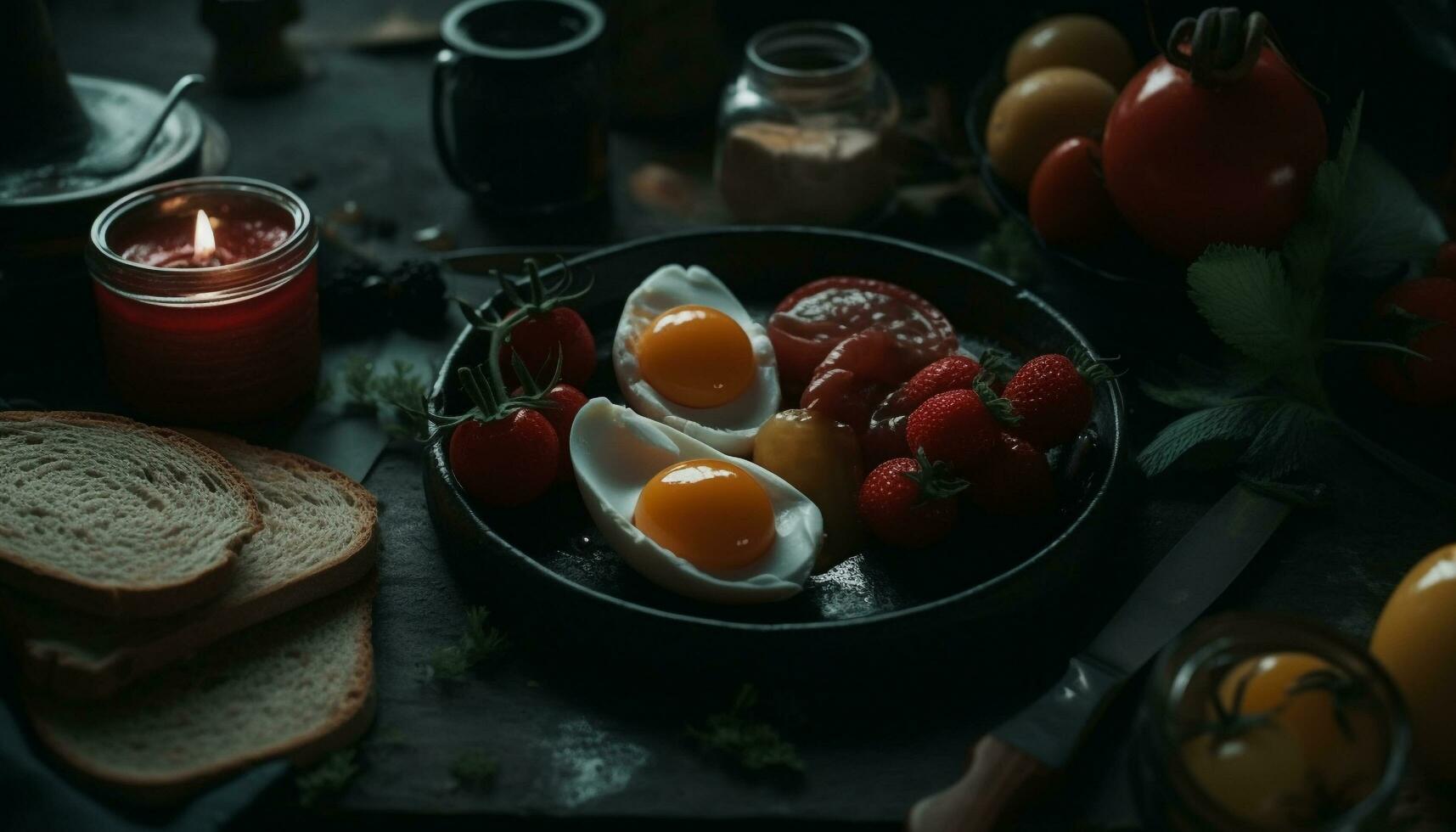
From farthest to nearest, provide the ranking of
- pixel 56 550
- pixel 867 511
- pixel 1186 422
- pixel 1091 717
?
pixel 1186 422, pixel 867 511, pixel 56 550, pixel 1091 717

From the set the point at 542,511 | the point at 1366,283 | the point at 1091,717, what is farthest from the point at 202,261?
the point at 1366,283

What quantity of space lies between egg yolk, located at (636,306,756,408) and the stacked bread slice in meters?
0.49

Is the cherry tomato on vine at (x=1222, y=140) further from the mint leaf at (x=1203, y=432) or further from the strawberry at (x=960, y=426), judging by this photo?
the strawberry at (x=960, y=426)

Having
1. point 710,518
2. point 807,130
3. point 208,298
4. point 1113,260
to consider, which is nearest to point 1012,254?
point 1113,260

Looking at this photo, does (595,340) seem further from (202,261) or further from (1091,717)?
(1091,717)

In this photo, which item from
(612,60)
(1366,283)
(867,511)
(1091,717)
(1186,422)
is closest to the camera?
(1091,717)

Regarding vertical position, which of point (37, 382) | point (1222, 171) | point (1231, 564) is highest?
point (1222, 171)

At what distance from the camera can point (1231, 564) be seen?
1.92m

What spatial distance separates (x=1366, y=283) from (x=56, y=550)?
2109mm

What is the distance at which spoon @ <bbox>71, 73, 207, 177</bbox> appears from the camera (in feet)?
8.10

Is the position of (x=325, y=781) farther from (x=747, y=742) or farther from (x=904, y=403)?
(x=904, y=403)

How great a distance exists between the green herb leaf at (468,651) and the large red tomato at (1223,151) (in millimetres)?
1333

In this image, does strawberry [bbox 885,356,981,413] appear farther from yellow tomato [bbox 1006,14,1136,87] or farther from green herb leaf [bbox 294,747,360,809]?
yellow tomato [bbox 1006,14,1136,87]

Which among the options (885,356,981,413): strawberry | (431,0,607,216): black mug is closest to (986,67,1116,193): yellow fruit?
(885,356,981,413): strawberry
